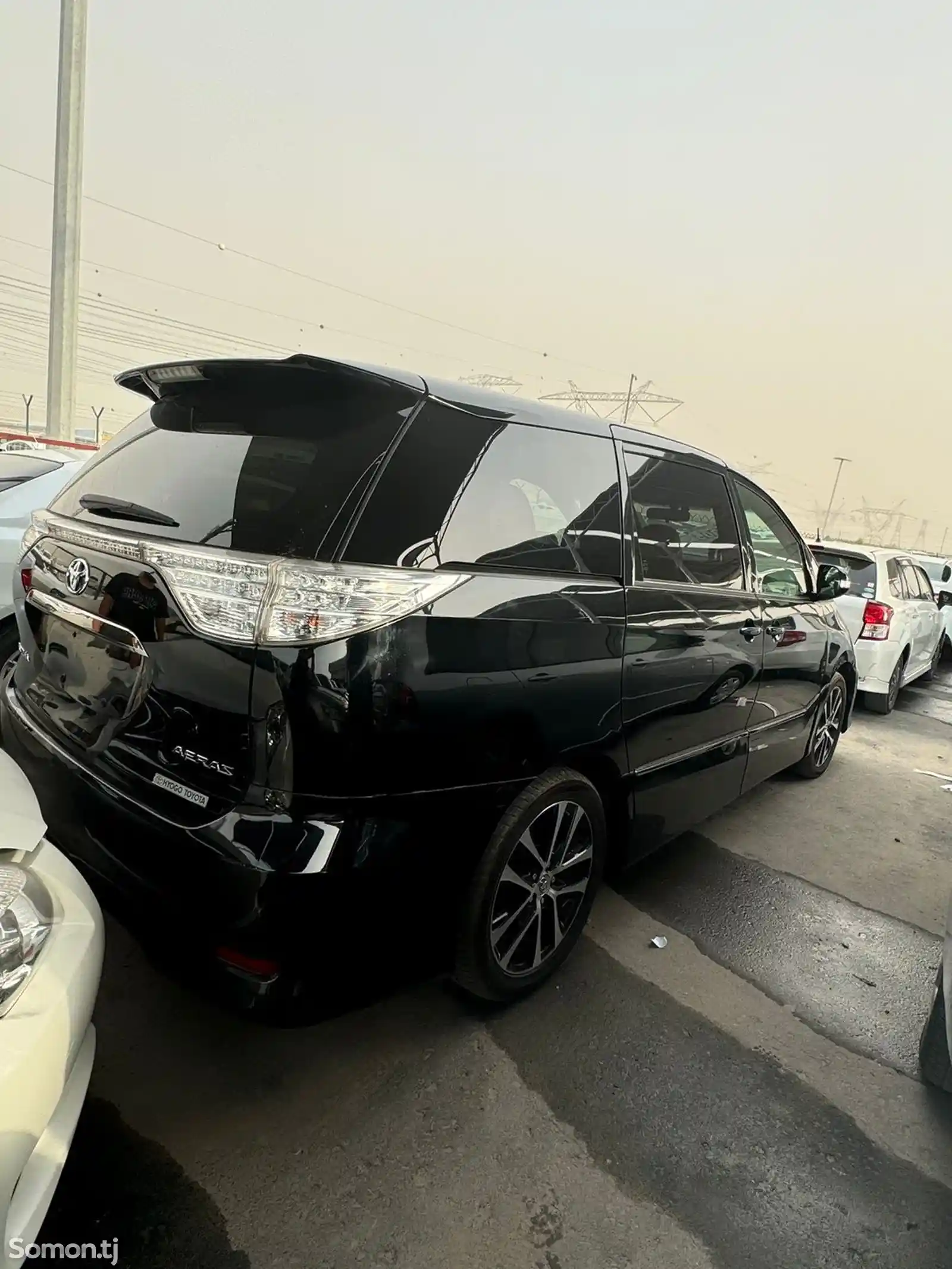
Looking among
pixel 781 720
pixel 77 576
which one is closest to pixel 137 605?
pixel 77 576

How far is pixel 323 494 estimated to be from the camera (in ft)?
5.53

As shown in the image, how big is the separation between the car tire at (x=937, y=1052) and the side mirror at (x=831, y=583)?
84.1 inches

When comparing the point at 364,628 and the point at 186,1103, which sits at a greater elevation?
the point at 364,628

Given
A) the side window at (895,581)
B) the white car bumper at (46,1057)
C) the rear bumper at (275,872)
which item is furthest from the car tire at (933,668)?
the white car bumper at (46,1057)

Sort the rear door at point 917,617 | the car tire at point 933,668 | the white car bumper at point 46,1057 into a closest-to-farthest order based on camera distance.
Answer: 1. the white car bumper at point 46,1057
2. the rear door at point 917,617
3. the car tire at point 933,668

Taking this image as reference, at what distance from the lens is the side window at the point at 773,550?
10.9 feet

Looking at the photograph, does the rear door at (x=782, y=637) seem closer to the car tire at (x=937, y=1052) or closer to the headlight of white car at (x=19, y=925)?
the car tire at (x=937, y=1052)

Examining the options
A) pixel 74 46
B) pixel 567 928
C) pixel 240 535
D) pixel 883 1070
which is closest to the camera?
pixel 240 535

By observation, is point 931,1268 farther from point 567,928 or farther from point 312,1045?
point 312,1045

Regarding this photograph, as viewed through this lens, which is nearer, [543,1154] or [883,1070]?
[543,1154]

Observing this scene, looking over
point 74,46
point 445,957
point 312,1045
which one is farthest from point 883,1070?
point 74,46

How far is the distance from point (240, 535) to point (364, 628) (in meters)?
0.38

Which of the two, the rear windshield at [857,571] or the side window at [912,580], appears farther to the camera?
the side window at [912,580]

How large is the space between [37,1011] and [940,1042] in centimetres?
239
